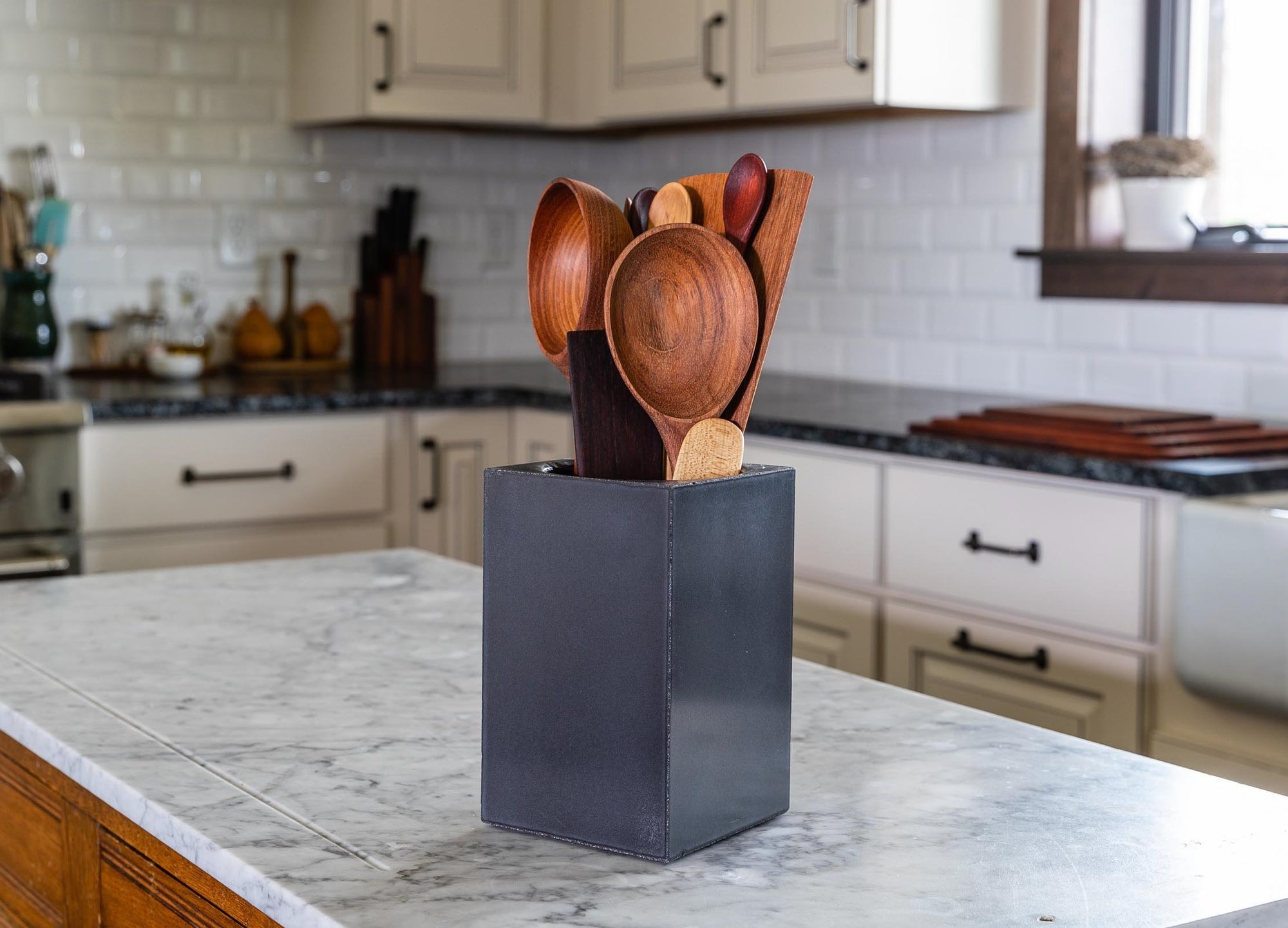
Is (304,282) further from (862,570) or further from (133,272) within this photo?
(862,570)

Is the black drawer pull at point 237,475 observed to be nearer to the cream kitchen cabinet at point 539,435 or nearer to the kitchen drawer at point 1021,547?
the cream kitchen cabinet at point 539,435

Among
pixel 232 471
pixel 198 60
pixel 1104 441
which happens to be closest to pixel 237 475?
pixel 232 471

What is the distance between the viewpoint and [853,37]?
3.04 meters

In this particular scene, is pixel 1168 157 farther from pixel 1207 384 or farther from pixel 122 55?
pixel 122 55

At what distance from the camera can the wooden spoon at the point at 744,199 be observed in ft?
2.61

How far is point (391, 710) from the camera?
1.07m

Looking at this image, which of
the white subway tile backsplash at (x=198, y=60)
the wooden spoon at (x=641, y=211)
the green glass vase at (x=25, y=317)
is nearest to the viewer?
the wooden spoon at (x=641, y=211)

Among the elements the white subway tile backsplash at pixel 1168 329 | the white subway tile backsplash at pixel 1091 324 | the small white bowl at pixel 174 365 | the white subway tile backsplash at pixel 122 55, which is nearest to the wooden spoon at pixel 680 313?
the white subway tile backsplash at pixel 1168 329

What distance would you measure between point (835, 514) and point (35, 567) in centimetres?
149

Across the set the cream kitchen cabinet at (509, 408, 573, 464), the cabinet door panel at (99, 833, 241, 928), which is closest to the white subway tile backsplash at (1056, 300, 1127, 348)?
the cream kitchen cabinet at (509, 408, 573, 464)

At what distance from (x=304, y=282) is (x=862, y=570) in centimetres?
198

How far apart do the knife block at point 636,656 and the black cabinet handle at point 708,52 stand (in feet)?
8.62

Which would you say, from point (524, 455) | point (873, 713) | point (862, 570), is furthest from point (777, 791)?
point (524, 455)

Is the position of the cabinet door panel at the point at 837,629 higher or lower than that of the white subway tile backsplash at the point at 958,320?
lower
